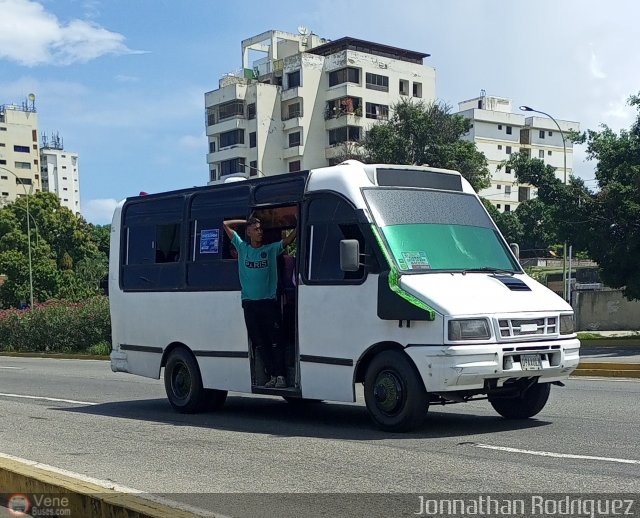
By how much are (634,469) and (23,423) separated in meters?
7.58

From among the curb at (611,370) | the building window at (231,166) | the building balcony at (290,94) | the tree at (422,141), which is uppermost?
the building balcony at (290,94)

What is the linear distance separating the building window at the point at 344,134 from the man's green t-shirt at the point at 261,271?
6852 cm

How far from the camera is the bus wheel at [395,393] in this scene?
8.62 metres

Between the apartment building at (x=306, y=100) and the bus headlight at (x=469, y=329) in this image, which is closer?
the bus headlight at (x=469, y=329)

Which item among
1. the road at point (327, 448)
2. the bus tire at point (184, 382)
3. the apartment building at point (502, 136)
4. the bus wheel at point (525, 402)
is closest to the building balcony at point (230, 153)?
the apartment building at point (502, 136)

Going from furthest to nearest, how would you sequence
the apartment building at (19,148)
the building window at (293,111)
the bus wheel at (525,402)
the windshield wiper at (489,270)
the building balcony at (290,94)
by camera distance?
the apartment building at (19,148), the building window at (293,111), the building balcony at (290,94), the bus wheel at (525,402), the windshield wiper at (489,270)

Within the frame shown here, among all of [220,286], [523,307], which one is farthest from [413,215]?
[220,286]

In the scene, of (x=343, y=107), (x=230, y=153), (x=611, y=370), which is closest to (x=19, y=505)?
(x=611, y=370)

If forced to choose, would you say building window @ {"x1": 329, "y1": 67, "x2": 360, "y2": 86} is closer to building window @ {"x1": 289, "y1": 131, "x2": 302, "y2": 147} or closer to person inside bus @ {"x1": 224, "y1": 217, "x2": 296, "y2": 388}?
building window @ {"x1": 289, "y1": 131, "x2": 302, "y2": 147}

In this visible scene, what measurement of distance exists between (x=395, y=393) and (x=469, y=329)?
39.3 inches

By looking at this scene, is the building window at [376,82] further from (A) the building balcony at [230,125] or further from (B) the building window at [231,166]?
(B) the building window at [231,166]

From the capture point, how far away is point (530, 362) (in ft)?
28.6

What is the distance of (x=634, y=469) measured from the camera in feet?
22.7

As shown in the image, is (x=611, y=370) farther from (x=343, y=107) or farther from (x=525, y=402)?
(x=343, y=107)
